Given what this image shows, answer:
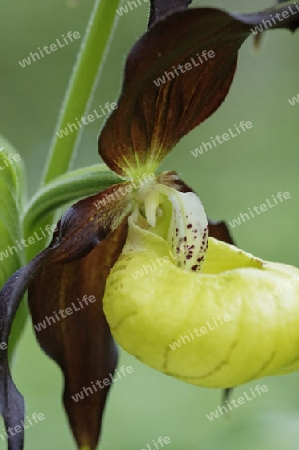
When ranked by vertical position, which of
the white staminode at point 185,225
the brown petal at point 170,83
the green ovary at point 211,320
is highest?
the brown petal at point 170,83

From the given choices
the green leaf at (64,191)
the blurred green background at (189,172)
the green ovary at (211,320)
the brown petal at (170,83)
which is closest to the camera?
the brown petal at (170,83)

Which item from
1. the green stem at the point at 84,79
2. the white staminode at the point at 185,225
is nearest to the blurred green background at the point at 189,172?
the green stem at the point at 84,79

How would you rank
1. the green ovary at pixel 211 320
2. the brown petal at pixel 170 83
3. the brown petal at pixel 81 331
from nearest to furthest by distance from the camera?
1. the brown petal at pixel 170 83
2. the green ovary at pixel 211 320
3. the brown petal at pixel 81 331

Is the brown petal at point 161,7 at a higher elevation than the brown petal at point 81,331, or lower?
higher

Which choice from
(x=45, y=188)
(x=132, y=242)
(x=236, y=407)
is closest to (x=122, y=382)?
(x=236, y=407)

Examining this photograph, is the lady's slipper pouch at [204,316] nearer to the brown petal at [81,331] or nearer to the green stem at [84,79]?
the brown petal at [81,331]

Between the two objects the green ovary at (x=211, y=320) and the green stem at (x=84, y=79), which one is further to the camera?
the green stem at (x=84, y=79)

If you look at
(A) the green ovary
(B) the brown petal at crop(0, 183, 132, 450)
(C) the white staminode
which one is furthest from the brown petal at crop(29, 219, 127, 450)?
(A) the green ovary
